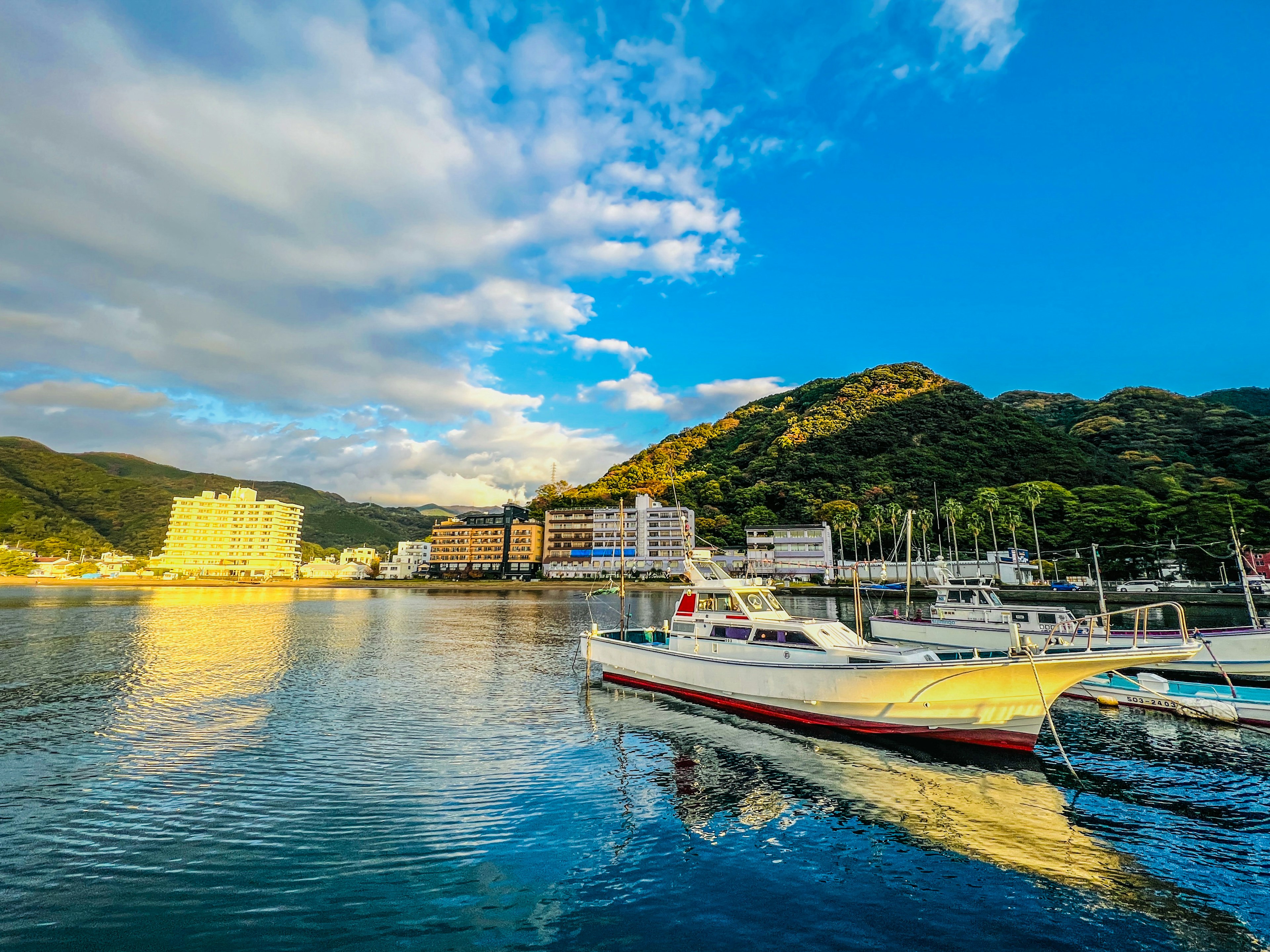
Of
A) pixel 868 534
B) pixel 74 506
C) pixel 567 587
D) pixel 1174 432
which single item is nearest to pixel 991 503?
pixel 868 534

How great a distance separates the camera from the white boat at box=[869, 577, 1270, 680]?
20172mm

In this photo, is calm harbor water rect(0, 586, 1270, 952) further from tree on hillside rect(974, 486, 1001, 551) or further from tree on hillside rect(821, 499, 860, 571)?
tree on hillside rect(821, 499, 860, 571)

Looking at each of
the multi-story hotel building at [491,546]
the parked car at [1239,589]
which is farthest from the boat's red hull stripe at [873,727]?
the multi-story hotel building at [491,546]

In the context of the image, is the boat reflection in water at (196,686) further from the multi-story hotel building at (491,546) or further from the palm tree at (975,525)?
the palm tree at (975,525)

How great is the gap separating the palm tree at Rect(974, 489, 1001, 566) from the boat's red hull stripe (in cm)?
8295

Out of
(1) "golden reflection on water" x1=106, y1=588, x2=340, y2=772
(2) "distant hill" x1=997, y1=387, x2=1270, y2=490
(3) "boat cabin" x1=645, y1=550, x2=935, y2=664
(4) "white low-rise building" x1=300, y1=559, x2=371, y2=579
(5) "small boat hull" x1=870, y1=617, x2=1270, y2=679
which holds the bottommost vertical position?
(1) "golden reflection on water" x1=106, y1=588, x2=340, y2=772

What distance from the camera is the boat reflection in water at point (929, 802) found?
27.4 ft

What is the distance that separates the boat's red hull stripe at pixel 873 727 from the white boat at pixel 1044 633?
3.00m

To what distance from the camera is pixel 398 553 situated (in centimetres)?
15700

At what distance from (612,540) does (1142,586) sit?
85.1 metres

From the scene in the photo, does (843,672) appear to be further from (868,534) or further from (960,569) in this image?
(868,534)

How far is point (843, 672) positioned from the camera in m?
16.1

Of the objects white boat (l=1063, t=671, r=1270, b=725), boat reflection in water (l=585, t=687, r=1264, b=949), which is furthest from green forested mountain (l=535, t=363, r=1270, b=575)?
boat reflection in water (l=585, t=687, r=1264, b=949)

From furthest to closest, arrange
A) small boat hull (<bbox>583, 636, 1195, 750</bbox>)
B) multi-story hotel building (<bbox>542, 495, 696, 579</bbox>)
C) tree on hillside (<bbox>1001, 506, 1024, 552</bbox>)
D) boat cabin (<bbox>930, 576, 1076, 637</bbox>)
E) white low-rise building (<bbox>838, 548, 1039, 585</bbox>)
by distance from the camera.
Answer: multi-story hotel building (<bbox>542, 495, 696, 579</bbox>)
tree on hillside (<bbox>1001, 506, 1024, 552</bbox>)
white low-rise building (<bbox>838, 548, 1039, 585</bbox>)
boat cabin (<bbox>930, 576, 1076, 637</bbox>)
small boat hull (<bbox>583, 636, 1195, 750</bbox>)
